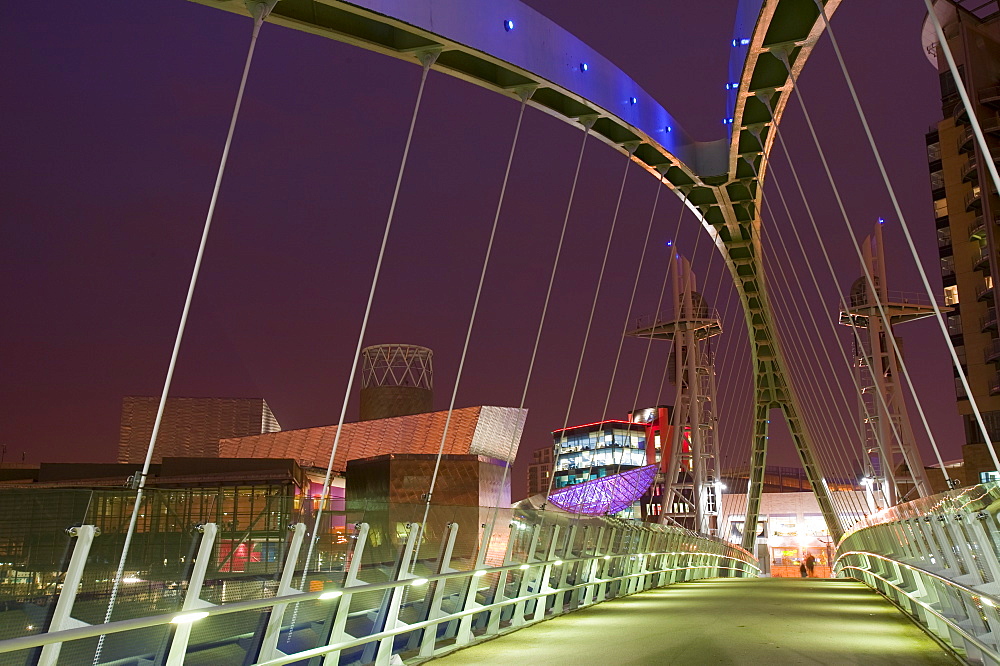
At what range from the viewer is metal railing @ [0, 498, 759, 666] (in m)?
5.07

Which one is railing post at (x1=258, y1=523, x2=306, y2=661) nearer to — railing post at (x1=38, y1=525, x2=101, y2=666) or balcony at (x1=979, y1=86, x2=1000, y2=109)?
railing post at (x1=38, y1=525, x2=101, y2=666)

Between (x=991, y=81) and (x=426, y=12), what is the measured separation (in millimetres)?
46461

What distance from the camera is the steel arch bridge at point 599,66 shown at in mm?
12102

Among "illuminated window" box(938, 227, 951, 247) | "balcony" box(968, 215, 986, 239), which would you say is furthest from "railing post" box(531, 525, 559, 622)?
"illuminated window" box(938, 227, 951, 247)

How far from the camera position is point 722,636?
10.5 meters

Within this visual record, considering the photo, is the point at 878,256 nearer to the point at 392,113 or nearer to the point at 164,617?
the point at 164,617

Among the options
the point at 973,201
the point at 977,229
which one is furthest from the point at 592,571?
the point at 973,201

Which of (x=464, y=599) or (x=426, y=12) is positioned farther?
(x=426, y=12)

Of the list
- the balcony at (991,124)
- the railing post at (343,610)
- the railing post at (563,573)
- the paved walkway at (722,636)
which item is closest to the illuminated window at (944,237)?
the balcony at (991,124)

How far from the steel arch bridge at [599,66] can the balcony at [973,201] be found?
123 ft

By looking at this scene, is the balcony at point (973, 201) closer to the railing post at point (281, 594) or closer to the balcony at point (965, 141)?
the balcony at point (965, 141)

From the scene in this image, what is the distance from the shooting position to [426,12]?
40.0 ft

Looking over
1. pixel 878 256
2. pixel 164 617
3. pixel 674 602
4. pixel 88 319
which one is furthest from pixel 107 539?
pixel 88 319

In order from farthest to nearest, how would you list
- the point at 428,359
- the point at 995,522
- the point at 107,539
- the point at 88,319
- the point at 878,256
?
the point at 88,319 < the point at 428,359 < the point at 878,256 < the point at 995,522 < the point at 107,539
